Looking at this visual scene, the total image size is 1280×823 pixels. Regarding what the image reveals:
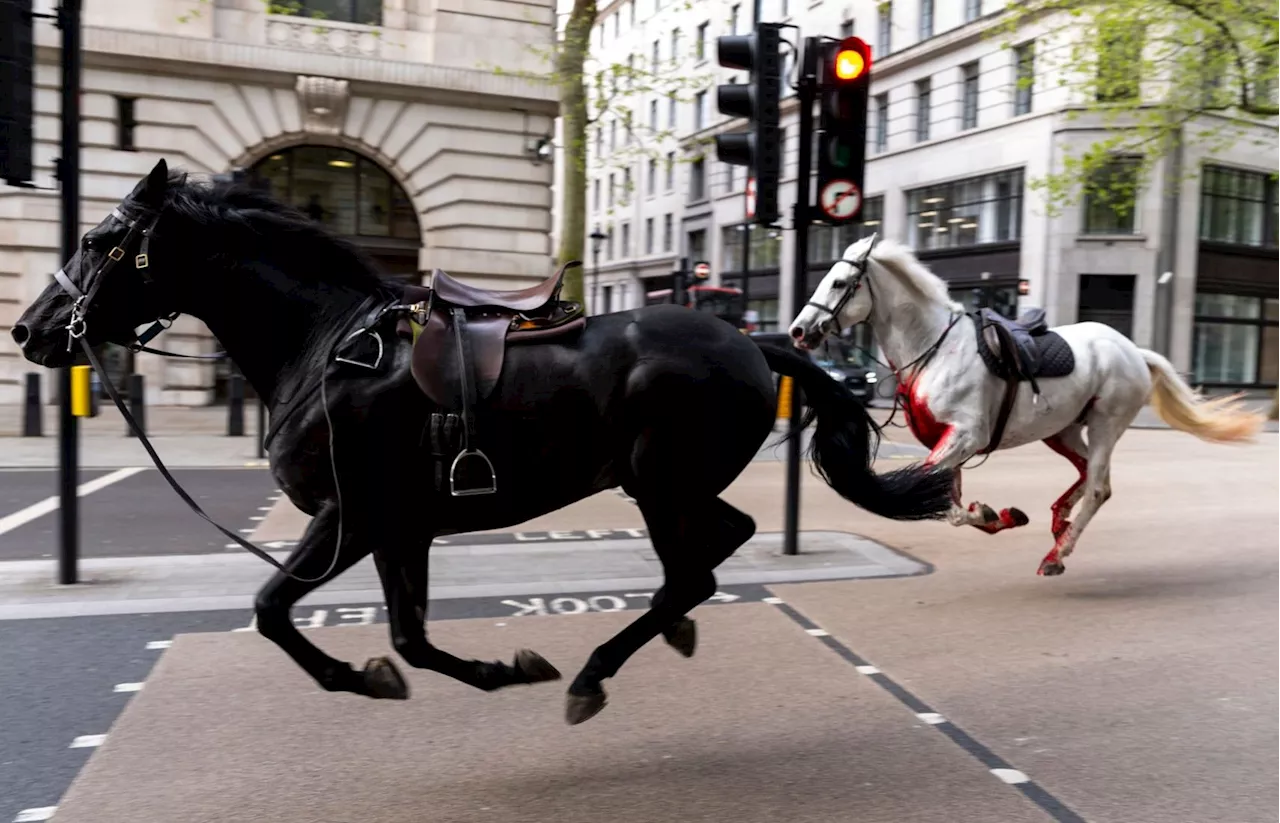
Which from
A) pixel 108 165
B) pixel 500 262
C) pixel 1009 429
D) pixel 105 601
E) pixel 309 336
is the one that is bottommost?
pixel 105 601

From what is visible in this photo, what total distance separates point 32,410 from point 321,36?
9.53 m

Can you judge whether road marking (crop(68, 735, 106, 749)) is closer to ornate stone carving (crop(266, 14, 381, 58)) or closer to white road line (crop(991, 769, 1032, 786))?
white road line (crop(991, 769, 1032, 786))

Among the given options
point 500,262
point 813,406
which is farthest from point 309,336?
point 500,262

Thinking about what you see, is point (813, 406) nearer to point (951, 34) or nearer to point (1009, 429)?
point (1009, 429)

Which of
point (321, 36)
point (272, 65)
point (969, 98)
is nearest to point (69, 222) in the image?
point (272, 65)

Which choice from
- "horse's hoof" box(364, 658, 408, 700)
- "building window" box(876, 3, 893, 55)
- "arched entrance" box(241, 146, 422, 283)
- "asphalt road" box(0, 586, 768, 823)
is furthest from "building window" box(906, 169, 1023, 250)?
"horse's hoof" box(364, 658, 408, 700)

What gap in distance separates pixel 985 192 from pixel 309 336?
103 ft

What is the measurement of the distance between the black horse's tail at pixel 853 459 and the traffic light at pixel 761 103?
279cm

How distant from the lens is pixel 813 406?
4332 mm

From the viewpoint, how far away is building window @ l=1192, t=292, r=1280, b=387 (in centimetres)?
3019

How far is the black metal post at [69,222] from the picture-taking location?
5.94 meters

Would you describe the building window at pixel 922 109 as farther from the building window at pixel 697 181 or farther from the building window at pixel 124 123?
the building window at pixel 124 123

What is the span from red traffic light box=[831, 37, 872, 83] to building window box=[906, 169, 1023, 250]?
1013 inches

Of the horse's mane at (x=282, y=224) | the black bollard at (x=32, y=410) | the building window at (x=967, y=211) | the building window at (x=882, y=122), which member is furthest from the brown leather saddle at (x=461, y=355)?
the building window at (x=882, y=122)
